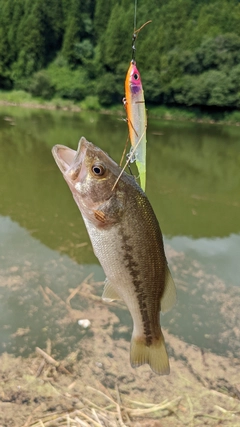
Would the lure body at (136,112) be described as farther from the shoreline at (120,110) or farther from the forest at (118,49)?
the shoreline at (120,110)

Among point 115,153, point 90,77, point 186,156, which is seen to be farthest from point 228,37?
point 115,153

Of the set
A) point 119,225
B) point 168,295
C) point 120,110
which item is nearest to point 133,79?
point 119,225

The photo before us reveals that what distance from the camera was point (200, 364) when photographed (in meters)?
4.52

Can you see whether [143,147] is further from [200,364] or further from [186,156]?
[186,156]

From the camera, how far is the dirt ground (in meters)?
3.66

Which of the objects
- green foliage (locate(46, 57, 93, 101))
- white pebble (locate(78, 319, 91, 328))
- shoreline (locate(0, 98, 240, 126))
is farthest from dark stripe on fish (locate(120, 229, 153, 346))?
green foliage (locate(46, 57, 93, 101))

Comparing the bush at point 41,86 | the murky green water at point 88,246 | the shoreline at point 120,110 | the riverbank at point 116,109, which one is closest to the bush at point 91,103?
the riverbank at point 116,109

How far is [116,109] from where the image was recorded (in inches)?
1345

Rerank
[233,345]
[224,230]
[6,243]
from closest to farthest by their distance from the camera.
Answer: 1. [233,345]
2. [6,243]
3. [224,230]

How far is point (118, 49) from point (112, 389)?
35.3m

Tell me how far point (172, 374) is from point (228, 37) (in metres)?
36.4

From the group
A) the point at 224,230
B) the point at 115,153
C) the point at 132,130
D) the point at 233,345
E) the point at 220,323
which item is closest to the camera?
the point at 132,130

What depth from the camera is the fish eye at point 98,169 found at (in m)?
1.48

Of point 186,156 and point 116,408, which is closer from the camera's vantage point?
point 116,408
